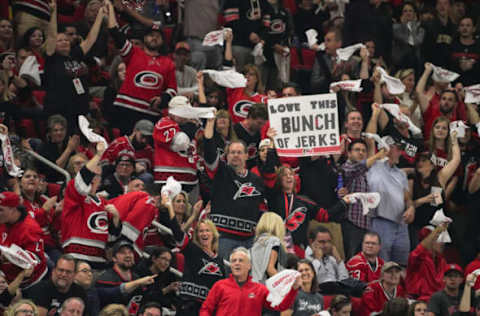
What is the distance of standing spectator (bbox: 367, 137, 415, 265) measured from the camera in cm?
1412

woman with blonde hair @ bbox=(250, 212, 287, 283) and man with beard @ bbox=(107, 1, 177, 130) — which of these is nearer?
woman with blonde hair @ bbox=(250, 212, 287, 283)

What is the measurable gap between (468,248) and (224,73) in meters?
3.50

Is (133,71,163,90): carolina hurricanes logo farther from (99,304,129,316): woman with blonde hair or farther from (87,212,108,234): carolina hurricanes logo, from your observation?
(99,304,129,316): woman with blonde hair

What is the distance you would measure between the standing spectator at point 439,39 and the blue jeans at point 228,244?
5.95 m

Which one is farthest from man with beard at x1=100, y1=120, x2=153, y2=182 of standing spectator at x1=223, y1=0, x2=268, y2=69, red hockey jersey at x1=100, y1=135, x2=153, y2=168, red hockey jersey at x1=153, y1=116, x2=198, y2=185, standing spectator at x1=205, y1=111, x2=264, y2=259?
standing spectator at x1=223, y1=0, x2=268, y2=69

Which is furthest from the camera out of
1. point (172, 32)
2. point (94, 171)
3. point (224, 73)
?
point (172, 32)

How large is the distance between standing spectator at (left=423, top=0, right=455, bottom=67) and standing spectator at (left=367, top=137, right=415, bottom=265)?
12.1 ft

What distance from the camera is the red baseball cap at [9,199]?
11.6 metres

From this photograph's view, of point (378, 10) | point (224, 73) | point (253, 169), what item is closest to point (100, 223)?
point (253, 169)

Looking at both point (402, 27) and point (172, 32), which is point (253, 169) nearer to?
point (172, 32)

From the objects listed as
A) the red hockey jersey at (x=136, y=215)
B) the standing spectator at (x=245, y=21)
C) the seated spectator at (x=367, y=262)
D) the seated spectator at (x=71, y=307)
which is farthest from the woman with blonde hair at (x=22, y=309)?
the standing spectator at (x=245, y=21)

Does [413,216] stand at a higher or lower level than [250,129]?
lower

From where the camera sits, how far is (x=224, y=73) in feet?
48.3

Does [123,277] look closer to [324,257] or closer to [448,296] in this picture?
[324,257]
